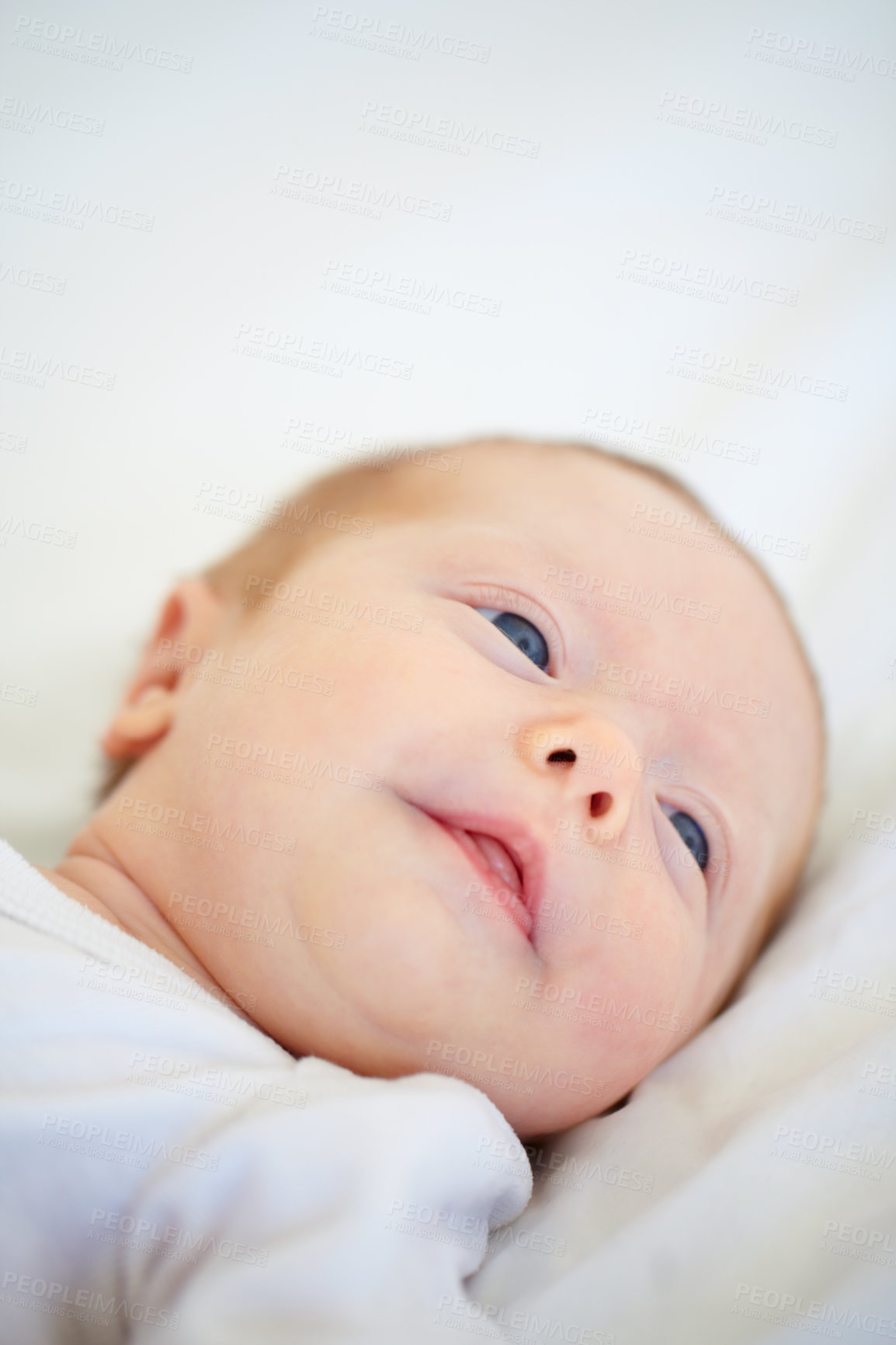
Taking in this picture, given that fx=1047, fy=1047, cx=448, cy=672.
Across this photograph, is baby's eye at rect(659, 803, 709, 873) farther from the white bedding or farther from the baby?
the white bedding

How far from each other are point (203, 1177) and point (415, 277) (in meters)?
1.91

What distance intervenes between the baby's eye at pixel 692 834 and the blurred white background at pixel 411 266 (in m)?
0.81

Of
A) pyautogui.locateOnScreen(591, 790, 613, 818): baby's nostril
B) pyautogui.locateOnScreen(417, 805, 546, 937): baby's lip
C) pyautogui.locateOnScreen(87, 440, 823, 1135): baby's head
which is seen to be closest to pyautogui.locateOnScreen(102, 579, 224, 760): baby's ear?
pyautogui.locateOnScreen(87, 440, 823, 1135): baby's head

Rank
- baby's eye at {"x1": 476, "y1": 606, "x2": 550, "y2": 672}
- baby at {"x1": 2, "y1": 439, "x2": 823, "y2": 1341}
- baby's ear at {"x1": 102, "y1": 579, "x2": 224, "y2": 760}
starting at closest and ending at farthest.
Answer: baby at {"x1": 2, "y1": 439, "x2": 823, "y2": 1341} → baby's eye at {"x1": 476, "y1": 606, "x2": 550, "y2": 672} → baby's ear at {"x1": 102, "y1": 579, "x2": 224, "y2": 760}

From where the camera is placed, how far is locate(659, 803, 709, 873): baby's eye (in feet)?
4.80

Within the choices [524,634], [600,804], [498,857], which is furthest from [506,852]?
[524,634]

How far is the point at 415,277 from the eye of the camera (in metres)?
2.34

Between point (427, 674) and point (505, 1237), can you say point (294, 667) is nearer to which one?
point (427, 674)

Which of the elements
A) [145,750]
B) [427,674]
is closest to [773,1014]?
[427,674]

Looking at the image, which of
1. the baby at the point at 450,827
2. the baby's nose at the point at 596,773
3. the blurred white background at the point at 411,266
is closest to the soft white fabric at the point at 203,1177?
the baby at the point at 450,827

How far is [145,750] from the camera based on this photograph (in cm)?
155

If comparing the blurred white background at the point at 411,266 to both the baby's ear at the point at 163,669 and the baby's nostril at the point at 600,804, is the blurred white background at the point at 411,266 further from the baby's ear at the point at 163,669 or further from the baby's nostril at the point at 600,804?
the baby's nostril at the point at 600,804

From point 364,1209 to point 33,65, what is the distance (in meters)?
2.32

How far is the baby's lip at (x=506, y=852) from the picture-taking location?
1199mm
